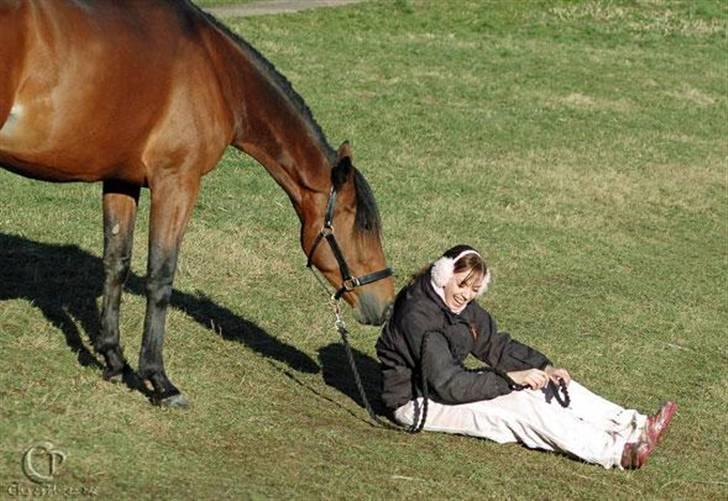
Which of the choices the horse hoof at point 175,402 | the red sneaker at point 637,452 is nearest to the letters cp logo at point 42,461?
the horse hoof at point 175,402

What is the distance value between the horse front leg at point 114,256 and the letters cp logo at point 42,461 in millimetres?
1359

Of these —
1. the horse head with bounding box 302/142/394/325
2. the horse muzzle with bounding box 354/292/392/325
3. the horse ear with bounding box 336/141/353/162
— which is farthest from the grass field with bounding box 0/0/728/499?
the horse ear with bounding box 336/141/353/162

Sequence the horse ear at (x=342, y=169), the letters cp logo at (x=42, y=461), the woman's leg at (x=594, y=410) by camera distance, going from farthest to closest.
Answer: the horse ear at (x=342, y=169) < the woman's leg at (x=594, y=410) < the letters cp logo at (x=42, y=461)

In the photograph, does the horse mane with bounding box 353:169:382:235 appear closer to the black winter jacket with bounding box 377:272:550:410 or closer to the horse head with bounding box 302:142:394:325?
the horse head with bounding box 302:142:394:325

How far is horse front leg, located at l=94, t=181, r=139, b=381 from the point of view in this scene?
24.7ft

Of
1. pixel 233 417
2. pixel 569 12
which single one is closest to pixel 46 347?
pixel 233 417

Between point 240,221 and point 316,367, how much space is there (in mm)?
3597

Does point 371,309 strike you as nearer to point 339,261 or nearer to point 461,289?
point 339,261

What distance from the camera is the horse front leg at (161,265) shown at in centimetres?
703

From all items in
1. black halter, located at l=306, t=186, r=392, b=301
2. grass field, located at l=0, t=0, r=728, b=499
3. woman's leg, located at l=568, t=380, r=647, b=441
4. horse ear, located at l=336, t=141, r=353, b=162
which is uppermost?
horse ear, located at l=336, t=141, r=353, b=162

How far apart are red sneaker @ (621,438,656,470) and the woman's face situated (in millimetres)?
1053

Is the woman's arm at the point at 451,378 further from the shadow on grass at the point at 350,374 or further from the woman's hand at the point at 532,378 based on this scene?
the shadow on grass at the point at 350,374

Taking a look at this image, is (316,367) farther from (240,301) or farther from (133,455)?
(133,455)

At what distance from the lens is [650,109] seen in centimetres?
1956
